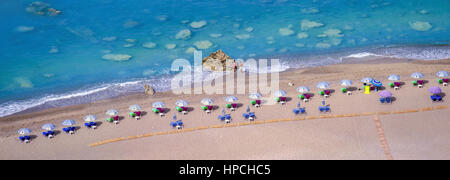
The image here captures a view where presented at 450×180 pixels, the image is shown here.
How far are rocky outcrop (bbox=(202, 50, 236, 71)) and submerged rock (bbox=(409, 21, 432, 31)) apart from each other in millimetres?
24947

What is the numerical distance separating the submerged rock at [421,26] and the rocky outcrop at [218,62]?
2495cm

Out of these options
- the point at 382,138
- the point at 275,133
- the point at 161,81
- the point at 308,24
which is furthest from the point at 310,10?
the point at 382,138

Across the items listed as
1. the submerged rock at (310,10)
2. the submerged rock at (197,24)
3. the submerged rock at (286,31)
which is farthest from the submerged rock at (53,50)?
the submerged rock at (310,10)

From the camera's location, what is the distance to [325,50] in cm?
5312

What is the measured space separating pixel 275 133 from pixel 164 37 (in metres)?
27.3

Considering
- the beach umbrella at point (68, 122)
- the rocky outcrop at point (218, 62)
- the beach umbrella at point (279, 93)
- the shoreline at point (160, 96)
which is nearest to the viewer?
the beach umbrella at point (68, 122)

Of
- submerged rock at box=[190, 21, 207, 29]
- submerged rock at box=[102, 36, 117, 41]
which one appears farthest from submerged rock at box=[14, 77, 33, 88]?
submerged rock at box=[190, 21, 207, 29]

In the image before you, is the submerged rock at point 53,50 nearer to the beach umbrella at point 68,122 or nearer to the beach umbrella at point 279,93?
the beach umbrella at point 68,122

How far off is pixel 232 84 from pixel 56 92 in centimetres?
1810

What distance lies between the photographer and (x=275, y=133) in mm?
33969

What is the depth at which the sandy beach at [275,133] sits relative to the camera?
31859 millimetres

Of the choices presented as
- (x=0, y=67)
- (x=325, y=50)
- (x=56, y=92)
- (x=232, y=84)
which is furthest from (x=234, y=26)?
(x=0, y=67)
